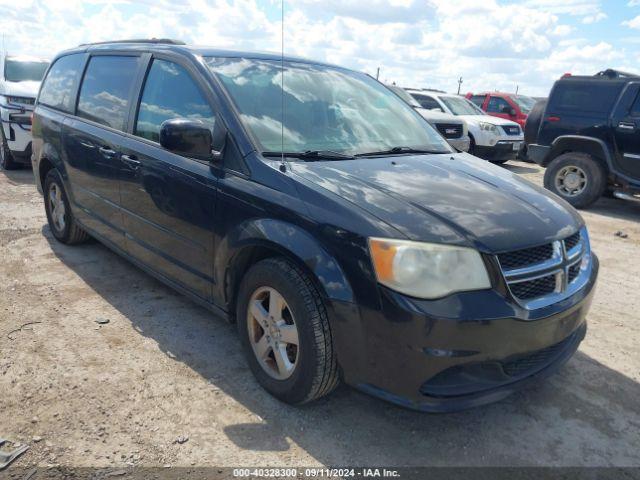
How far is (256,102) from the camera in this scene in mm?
3023

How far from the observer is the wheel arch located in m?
2.31

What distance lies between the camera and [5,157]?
905 centimetres

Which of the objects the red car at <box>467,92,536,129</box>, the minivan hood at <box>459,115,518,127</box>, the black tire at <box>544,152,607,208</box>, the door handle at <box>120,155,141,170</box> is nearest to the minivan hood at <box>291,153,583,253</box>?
the door handle at <box>120,155,141,170</box>

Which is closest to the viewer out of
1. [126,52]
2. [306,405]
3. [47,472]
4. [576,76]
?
[47,472]

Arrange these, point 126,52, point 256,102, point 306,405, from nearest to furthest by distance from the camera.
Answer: point 306,405
point 256,102
point 126,52

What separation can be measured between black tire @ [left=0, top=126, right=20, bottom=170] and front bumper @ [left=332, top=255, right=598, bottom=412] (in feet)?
28.7

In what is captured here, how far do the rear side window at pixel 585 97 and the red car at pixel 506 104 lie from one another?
6484mm

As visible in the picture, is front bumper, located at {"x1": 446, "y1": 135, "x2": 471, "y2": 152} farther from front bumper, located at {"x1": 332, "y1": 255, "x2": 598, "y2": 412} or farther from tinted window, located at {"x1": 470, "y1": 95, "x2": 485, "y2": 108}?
tinted window, located at {"x1": 470, "y1": 95, "x2": 485, "y2": 108}

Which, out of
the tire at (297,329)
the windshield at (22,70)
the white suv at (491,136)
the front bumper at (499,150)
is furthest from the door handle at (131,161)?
the front bumper at (499,150)

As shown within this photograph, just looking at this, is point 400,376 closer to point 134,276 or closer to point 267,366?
point 267,366

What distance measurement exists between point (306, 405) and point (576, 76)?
24.3ft

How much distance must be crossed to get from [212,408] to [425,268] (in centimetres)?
135

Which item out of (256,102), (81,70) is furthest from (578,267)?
(81,70)

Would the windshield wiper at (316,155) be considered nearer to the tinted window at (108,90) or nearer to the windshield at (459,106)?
the tinted window at (108,90)
